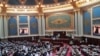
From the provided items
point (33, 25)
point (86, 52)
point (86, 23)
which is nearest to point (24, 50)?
point (86, 52)

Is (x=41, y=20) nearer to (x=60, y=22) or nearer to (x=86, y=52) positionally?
(x=60, y=22)

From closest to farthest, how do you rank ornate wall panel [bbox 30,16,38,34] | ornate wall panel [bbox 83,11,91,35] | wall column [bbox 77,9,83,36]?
ornate wall panel [bbox 83,11,91,35] < wall column [bbox 77,9,83,36] < ornate wall panel [bbox 30,16,38,34]

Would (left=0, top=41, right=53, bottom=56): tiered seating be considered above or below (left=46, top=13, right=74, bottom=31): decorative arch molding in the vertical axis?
below

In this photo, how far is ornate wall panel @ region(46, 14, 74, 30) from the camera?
2091 centimetres

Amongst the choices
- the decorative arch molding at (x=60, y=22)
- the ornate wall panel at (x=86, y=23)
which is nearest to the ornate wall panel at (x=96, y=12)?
the ornate wall panel at (x=86, y=23)

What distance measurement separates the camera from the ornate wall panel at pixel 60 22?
68.6 ft

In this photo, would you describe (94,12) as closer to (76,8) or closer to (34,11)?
(76,8)

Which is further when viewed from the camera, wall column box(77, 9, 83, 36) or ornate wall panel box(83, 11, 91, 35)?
wall column box(77, 9, 83, 36)

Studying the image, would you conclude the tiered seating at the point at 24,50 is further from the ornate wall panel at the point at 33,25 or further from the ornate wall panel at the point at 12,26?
the ornate wall panel at the point at 33,25

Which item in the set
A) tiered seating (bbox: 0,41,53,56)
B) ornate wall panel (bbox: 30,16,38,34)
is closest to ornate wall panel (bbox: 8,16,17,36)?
ornate wall panel (bbox: 30,16,38,34)

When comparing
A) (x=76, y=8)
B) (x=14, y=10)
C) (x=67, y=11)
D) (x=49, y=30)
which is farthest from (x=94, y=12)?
(x=14, y=10)

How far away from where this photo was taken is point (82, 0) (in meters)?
17.8

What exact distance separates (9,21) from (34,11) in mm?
3935

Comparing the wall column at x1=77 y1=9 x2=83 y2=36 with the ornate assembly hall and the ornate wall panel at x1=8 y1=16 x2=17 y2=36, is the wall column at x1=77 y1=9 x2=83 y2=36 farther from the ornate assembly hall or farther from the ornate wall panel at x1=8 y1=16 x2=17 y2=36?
the ornate wall panel at x1=8 y1=16 x2=17 y2=36
